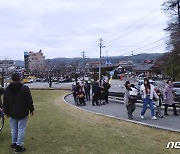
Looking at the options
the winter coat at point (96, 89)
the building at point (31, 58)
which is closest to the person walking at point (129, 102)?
the winter coat at point (96, 89)

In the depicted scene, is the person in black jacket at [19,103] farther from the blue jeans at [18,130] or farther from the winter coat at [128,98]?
the winter coat at [128,98]

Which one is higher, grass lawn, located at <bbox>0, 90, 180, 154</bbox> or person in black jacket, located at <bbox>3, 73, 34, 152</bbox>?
person in black jacket, located at <bbox>3, 73, 34, 152</bbox>

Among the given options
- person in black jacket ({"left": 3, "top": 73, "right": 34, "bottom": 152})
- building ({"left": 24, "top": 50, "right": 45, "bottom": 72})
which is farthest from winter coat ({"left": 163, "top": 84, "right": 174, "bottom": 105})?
building ({"left": 24, "top": 50, "right": 45, "bottom": 72})

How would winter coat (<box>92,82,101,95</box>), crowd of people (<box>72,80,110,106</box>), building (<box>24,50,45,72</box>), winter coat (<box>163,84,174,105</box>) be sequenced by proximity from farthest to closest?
building (<box>24,50,45,72</box>) → crowd of people (<box>72,80,110,106</box>) → winter coat (<box>92,82,101,95</box>) → winter coat (<box>163,84,174,105</box>)

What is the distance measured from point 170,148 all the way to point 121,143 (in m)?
1.07

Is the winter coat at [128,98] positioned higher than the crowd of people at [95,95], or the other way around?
the winter coat at [128,98]

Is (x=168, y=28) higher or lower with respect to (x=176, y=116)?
higher

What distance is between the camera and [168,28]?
1960 inches

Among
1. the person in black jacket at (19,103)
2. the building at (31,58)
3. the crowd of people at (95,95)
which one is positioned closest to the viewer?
the person in black jacket at (19,103)

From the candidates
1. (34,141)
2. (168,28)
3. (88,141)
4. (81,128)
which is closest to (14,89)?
(34,141)

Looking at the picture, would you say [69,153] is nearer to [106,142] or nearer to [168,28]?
[106,142]

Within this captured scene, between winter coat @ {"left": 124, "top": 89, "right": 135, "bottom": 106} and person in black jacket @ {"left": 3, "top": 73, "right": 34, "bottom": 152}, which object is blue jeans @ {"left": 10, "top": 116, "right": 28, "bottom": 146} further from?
winter coat @ {"left": 124, "top": 89, "right": 135, "bottom": 106}

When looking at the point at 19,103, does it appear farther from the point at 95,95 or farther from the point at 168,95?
the point at 95,95

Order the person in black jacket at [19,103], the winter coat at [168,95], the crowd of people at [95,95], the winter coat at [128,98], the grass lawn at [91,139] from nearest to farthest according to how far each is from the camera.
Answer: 1. the person in black jacket at [19,103]
2. the grass lawn at [91,139]
3. the winter coat at [128,98]
4. the winter coat at [168,95]
5. the crowd of people at [95,95]
